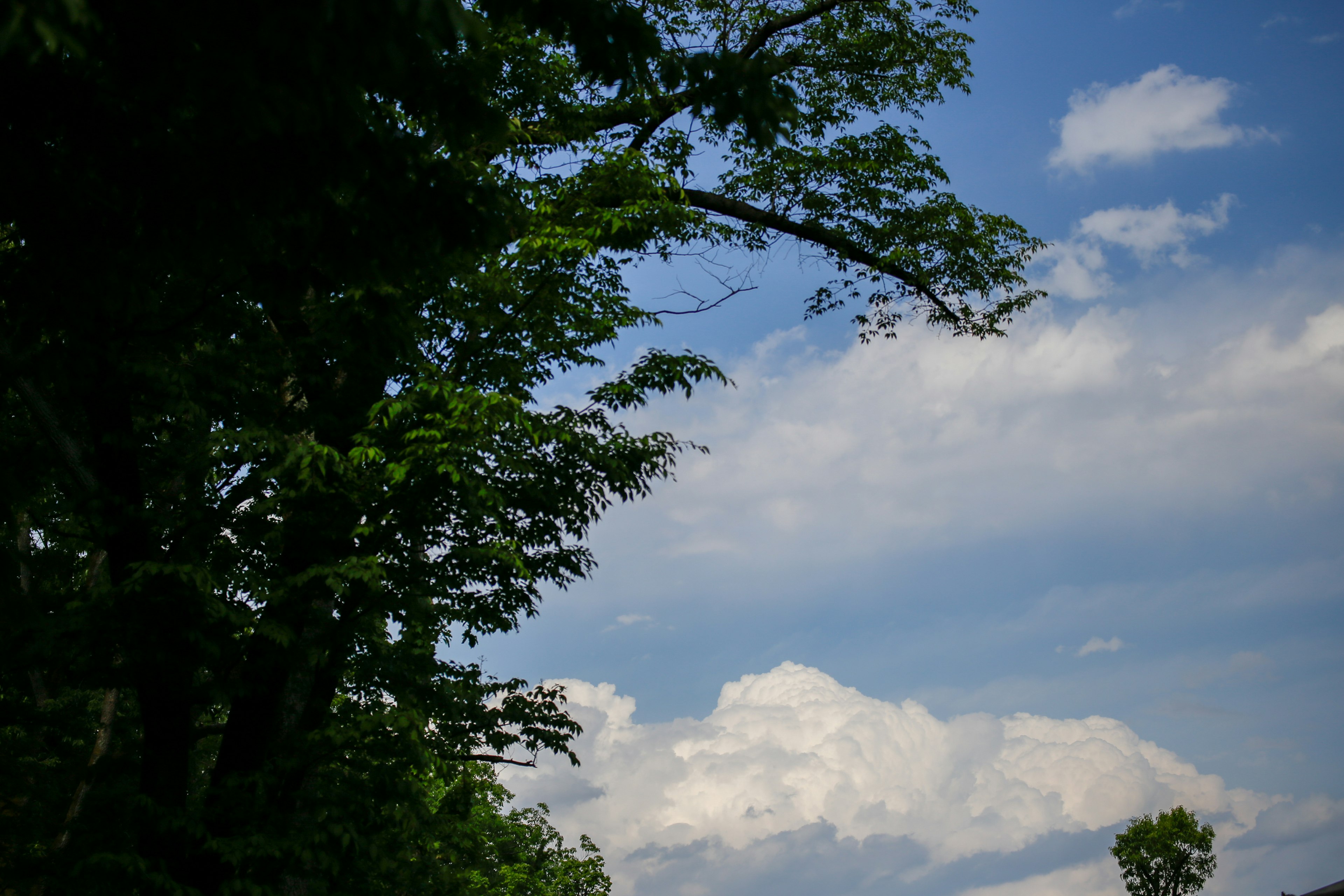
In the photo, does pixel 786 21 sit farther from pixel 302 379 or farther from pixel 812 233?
pixel 302 379

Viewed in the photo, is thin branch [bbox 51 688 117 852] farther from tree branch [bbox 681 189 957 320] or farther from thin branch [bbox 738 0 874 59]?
thin branch [bbox 738 0 874 59]

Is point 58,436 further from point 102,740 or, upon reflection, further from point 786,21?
point 786,21

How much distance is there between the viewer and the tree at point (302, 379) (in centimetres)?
427

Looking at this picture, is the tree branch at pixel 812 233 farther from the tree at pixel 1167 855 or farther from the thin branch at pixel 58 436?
the tree at pixel 1167 855

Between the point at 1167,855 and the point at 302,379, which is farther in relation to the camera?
the point at 1167,855

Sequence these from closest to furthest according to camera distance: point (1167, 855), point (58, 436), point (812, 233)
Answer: point (58, 436)
point (812, 233)
point (1167, 855)

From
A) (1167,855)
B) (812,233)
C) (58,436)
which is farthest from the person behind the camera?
(1167,855)

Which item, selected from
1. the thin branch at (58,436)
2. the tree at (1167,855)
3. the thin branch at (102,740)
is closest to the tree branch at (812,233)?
the thin branch at (58,436)

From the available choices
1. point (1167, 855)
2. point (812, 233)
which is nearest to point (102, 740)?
point (812, 233)

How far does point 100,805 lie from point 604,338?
23.0ft

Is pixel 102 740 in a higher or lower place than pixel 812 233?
lower

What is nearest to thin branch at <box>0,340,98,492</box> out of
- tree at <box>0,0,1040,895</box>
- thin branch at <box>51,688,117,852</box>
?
tree at <box>0,0,1040,895</box>

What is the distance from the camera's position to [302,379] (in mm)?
9766

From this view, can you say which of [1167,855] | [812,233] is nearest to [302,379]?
[812,233]
